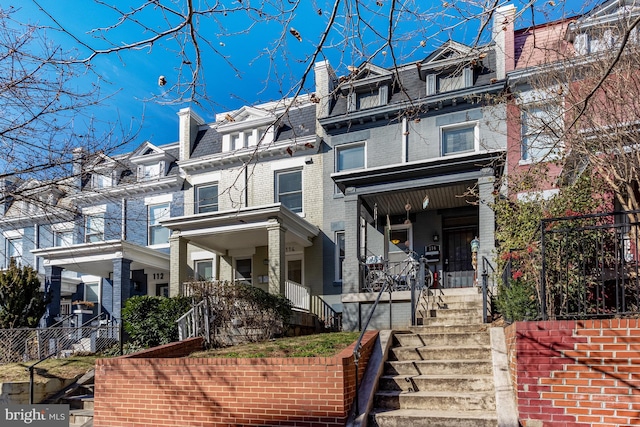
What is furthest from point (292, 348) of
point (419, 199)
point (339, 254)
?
point (339, 254)

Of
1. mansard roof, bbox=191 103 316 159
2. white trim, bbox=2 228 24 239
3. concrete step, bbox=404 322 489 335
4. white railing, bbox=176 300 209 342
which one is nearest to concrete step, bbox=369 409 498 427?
concrete step, bbox=404 322 489 335

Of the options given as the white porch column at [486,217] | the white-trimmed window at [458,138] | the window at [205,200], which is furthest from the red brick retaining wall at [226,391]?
the window at [205,200]

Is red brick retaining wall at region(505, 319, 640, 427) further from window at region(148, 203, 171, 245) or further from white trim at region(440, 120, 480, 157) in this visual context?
window at region(148, 203, 171, 245)

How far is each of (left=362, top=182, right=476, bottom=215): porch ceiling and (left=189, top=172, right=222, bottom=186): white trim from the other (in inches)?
250

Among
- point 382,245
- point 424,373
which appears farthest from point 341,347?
point 382,245

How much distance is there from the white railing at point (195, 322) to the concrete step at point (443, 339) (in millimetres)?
4144

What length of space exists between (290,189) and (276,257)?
162 inches

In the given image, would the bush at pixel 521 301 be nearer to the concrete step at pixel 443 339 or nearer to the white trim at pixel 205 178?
the concrete step at pixel 443 339

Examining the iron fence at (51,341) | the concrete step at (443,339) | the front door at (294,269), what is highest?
the front door at (294,269)

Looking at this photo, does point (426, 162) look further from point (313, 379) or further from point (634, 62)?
point (313, 379)

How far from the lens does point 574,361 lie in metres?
5.96

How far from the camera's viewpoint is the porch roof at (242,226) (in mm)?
14789

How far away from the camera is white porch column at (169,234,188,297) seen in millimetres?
15558

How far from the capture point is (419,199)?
48.1ft
